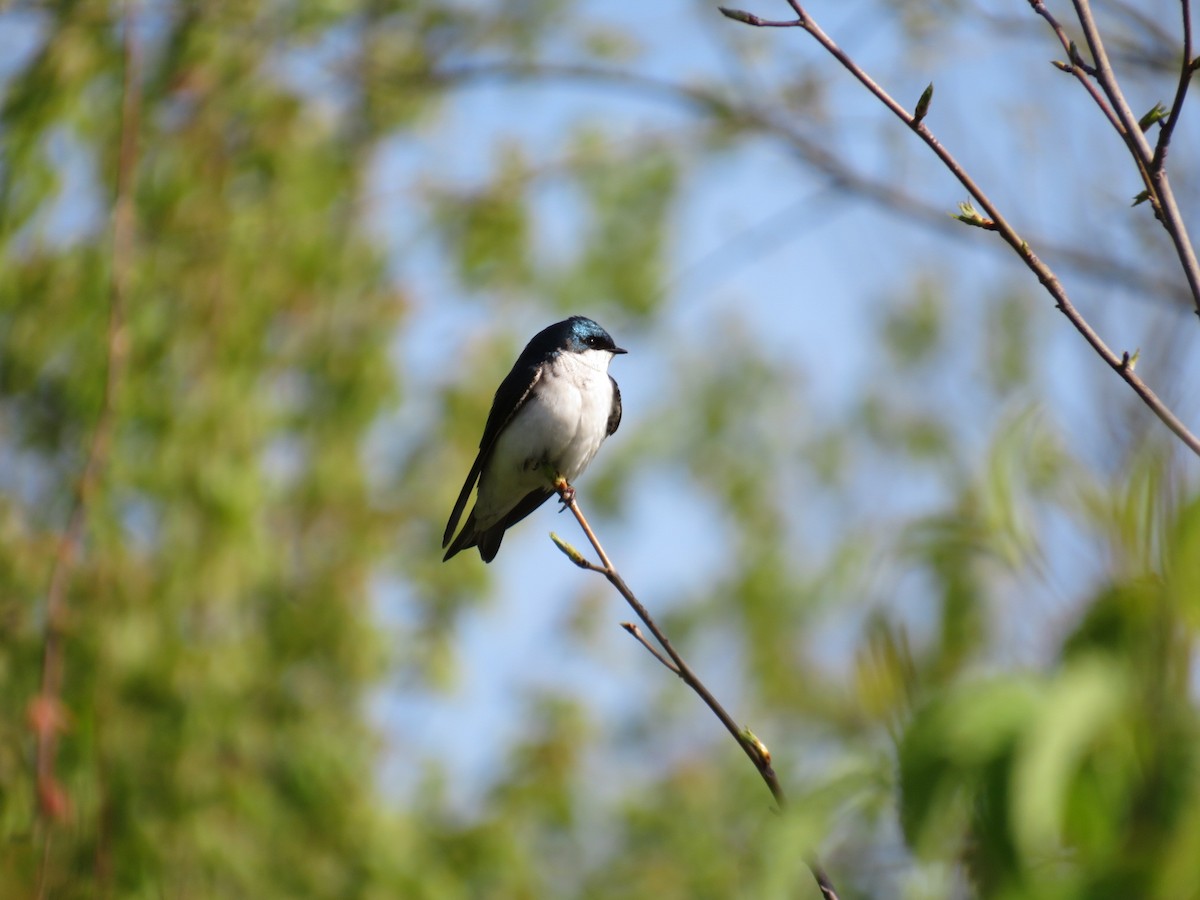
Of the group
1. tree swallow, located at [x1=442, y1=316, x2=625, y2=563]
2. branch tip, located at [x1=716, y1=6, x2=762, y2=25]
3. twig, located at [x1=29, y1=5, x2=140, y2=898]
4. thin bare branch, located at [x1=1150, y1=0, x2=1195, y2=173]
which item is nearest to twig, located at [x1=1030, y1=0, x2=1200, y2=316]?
thin bare branch, located at [x1=1150, y1=0, x2=1195, y2=173]

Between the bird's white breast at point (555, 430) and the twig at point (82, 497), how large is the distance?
1.25 meters

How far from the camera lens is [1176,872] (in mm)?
1050

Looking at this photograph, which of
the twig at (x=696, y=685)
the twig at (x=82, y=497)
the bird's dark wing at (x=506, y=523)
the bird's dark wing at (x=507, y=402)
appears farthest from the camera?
the bird's dark wing at (x=506, y=523)

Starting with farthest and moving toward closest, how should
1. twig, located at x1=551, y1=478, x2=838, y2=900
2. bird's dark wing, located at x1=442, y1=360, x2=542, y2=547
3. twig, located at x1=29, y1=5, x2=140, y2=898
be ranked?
bird's dark wing, located at x1=442, y1=360, x2=542, y2=547 → twig, located at x1=29, y1=5, x2=140, y2=898 → twig, located at x1=551, y1=478, x2=838, y2=900

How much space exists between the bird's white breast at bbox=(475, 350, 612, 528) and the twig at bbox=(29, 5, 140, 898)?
1245 mm

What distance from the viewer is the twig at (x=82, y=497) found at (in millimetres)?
3900

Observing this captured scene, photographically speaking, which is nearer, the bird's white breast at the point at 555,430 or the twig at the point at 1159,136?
the twig at the point at 1159,136

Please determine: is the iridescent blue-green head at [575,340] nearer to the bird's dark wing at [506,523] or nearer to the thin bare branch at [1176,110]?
the bird's dark wing at [506,523]

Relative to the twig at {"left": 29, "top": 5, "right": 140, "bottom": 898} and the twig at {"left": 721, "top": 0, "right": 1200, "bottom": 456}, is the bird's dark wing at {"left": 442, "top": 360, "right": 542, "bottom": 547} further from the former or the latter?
the twig at {"left": 721, "top": 0, "right": 1200, "bottom": 456}

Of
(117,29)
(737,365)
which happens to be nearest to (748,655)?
(737,365)

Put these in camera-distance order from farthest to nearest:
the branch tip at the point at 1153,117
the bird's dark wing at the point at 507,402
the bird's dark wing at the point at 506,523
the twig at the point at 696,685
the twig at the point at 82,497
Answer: the bird's dark wing at the point at 506,523, the bird's dark wing at the point at 507,402, the twig at the point at 82,497, the branch tip at the point at 1153,117, the twig at the point at 696,685

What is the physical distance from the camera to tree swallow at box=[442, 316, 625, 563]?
13.0 feet

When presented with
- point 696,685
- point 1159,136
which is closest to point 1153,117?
point 1159,136

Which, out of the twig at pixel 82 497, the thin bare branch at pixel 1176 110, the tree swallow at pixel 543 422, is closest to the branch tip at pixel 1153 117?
the thin bare branch at pixel 1176 110
